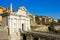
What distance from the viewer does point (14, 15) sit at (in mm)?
24094

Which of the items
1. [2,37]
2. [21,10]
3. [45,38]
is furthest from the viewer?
[21,10]

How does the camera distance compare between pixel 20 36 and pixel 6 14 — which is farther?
pixel 20 36

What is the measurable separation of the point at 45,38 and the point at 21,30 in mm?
8348

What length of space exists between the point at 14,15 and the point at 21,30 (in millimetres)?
3178

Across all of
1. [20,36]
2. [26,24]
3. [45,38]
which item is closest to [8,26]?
[20,36]

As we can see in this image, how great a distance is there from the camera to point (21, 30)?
83.6 ft

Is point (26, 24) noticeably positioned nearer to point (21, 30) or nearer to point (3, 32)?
point (21, 30)

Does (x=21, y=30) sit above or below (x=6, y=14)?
below

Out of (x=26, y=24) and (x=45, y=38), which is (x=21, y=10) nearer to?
(x=26, y=24)

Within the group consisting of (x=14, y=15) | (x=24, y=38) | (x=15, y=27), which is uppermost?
(x=14, y=15)

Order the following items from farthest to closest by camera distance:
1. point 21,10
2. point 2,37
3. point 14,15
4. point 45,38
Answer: point 21,10, point 14,15, point 2,37, point 45,38

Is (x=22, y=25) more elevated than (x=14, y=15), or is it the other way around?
(x=14, y=15)

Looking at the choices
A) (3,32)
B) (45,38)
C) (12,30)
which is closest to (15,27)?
(12,30)

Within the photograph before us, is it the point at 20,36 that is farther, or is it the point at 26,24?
the point at 26,24
